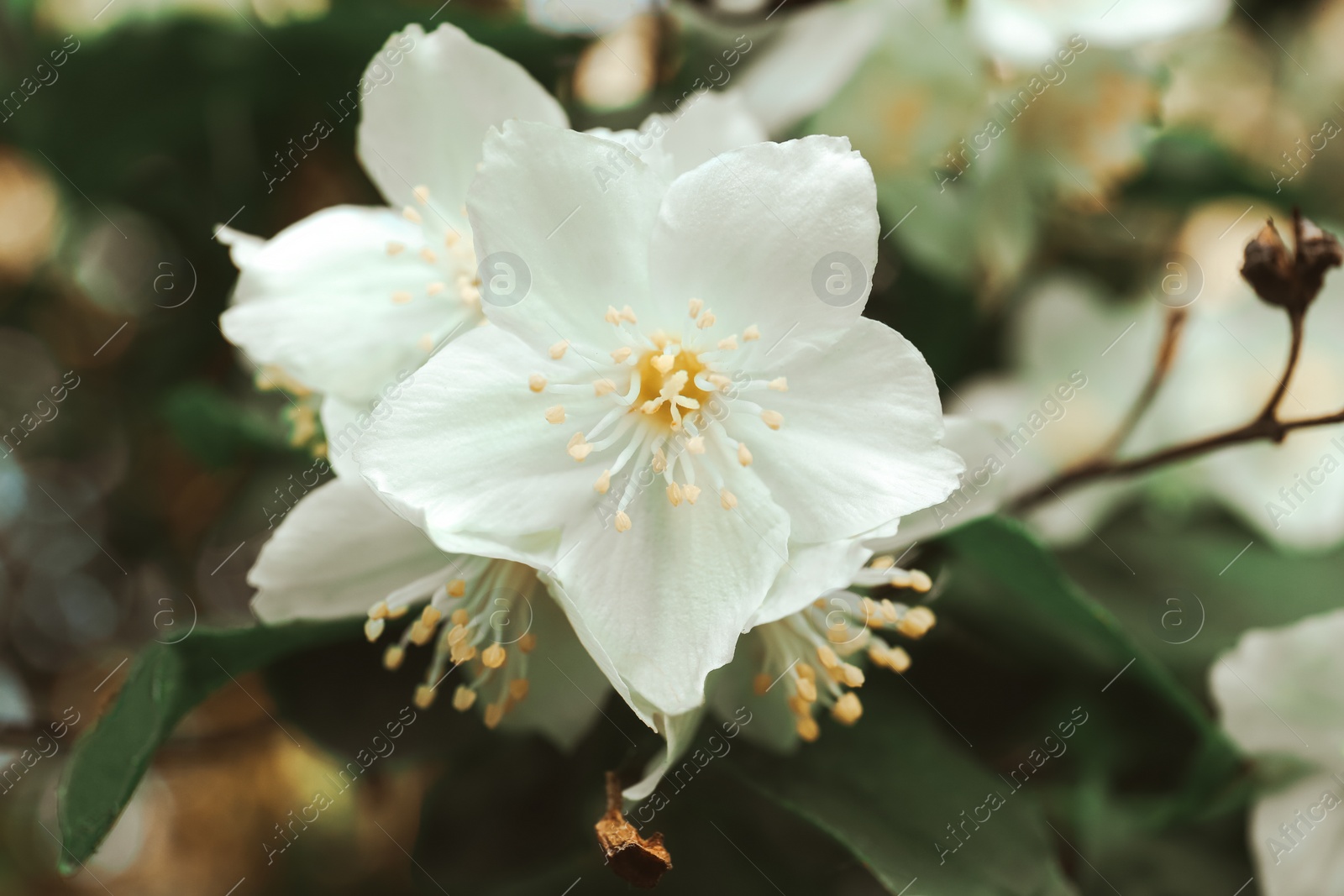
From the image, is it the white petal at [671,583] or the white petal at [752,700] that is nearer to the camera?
the white petal at [671,583]

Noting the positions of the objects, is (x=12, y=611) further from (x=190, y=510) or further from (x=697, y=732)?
(x=697, y=732)

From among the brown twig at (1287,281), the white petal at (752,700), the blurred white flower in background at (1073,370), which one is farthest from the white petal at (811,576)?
the blurred white flower in background at (1073,370)

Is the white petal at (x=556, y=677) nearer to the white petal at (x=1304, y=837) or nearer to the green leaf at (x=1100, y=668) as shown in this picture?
the green leaf at (x=1100, y=668)

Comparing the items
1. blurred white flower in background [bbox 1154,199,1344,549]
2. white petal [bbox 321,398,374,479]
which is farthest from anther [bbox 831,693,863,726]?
blurred white flower in background [bbox 1154,199,1344,549]

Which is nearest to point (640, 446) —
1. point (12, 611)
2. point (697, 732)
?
point (697, 732)

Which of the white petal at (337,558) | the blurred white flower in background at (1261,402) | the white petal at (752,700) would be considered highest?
the white petal at (337,558)

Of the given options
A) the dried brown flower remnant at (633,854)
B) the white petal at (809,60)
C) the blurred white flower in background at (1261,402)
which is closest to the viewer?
the dried brown flower remnant at (633,854)

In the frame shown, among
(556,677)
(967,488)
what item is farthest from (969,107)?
(556,677)
